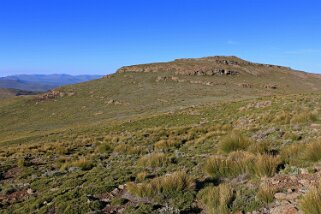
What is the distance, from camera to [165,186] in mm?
7914

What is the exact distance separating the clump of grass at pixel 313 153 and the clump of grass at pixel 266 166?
2.37ft

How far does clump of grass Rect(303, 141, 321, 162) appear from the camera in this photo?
26.6 ft

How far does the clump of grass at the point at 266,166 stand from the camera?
306 inches

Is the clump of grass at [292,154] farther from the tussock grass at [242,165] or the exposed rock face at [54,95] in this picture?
the exposed rock face at [54,95]

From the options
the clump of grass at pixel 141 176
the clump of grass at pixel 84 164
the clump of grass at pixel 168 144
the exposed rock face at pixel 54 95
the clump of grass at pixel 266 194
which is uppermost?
the clump of grass at pixel 266 194

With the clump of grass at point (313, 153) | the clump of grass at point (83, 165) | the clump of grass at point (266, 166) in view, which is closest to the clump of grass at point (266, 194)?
the clump of grass at point (266, 166)

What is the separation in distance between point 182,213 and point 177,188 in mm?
1062

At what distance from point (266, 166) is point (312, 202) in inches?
98.6

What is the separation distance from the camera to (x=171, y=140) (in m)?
15.4

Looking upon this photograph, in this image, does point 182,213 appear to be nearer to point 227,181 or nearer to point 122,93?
point 227,181

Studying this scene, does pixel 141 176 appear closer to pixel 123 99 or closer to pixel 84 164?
pixel 84 164

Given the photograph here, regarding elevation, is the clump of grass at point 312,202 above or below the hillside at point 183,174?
above

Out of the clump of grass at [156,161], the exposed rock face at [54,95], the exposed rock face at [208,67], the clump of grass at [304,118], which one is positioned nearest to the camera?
the clump of grass at [156,161]

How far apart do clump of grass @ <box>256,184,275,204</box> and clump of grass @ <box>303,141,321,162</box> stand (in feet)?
6.97
